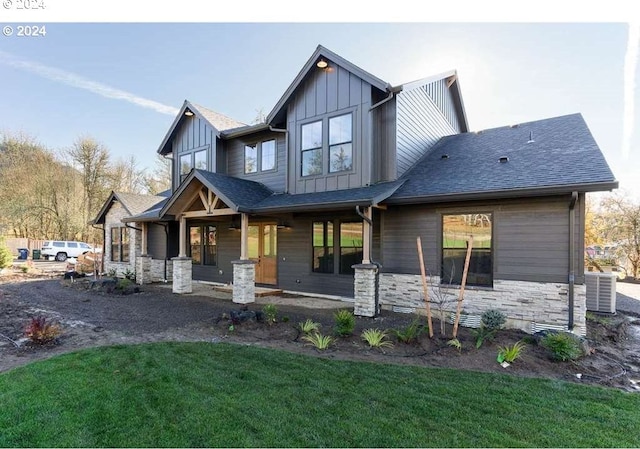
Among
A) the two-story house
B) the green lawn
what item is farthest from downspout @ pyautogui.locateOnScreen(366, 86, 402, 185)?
the green lawn

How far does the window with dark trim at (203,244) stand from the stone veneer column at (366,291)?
7310mm

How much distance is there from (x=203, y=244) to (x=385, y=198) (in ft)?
28.7

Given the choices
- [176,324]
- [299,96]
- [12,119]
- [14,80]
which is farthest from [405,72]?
[12,119]

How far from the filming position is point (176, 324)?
281 inches

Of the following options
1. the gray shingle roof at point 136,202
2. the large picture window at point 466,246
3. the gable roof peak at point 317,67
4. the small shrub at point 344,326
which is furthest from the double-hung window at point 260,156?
Result: the small shrub at point 344,326

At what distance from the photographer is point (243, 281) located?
Answer: 9.30m

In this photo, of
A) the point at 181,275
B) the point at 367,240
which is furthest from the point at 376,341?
the point at 181,275

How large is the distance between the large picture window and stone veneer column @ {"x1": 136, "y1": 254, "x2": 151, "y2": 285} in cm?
1185

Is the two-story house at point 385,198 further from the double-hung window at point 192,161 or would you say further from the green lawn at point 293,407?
the green lawn at point 293,407

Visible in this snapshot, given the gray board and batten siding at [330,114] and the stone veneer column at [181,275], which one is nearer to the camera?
the gray board and batten siding at [330,114]

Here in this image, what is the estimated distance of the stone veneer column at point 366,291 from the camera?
7762 mm

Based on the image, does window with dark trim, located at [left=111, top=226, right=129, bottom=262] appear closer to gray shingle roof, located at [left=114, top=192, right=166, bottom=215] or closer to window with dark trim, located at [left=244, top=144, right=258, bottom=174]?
gray shingle roof, located at [left=114, top=192, right=166, bottom=215]

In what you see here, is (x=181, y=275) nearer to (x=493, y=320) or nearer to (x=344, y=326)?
(x=344, y=326)

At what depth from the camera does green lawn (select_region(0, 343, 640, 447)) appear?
2951 millimetres
